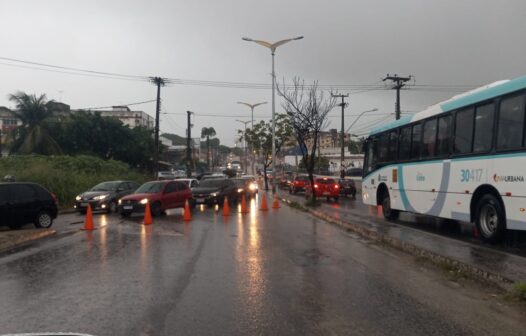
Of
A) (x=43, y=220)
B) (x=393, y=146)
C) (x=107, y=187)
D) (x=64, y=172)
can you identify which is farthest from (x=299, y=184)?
(x=43, y=220)

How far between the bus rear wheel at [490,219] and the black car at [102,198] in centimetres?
1707

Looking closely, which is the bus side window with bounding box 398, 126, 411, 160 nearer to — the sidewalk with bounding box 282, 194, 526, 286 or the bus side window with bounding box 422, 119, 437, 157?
the bus side window with bounding box 422, 119, 437, 157

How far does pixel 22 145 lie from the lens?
44.8 meters

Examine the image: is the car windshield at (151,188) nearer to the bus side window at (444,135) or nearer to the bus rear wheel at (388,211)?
the bus rear wheel at (388,211)

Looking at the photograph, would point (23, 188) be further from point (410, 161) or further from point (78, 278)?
point (410, 161)

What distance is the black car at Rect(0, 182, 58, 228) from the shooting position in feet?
48.1

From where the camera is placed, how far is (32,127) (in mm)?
46500

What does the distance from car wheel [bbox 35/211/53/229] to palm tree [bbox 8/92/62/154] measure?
31.6m

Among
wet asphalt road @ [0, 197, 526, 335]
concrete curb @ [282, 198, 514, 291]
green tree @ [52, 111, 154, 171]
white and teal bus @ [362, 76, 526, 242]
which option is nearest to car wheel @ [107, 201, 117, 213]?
wet asphalt road @ [0, 197, 526, 335]

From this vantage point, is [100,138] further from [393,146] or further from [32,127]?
[393,146]

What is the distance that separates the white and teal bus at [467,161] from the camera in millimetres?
10172

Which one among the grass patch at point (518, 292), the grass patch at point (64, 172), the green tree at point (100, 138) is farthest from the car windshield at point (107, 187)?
the green tree at point (100, 138)

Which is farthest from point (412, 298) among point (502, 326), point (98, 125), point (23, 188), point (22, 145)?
point (98, 125)

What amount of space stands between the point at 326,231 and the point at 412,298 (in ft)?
27.2
